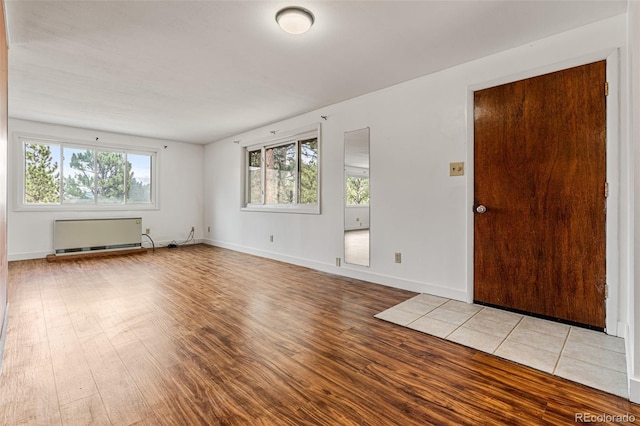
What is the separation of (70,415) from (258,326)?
1.24 meters

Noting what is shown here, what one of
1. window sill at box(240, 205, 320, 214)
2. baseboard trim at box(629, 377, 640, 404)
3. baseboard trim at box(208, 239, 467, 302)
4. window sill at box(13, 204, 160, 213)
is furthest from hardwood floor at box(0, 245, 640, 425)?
window sill at box(13, 204, 160, 213)

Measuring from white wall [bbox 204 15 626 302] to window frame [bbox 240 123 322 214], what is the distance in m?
0.13

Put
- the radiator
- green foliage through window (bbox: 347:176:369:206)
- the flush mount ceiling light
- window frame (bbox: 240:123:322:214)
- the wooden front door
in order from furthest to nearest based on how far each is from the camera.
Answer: the radiator → window frame (bbox: 240:123:322:214) → green foliage through window (bbox: 347:176:369:206) → the wooden front door → the flush mount ceiling light

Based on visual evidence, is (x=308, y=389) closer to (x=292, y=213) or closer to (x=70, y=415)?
(x=70, y=415)

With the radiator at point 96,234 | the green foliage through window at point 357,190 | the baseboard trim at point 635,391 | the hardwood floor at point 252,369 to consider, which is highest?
the green foliage through window at point 357,190

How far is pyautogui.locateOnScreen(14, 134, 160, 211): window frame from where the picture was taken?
16.4 ft

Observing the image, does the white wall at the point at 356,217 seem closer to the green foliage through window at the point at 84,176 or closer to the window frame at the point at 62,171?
the window frame at the point at 62,171

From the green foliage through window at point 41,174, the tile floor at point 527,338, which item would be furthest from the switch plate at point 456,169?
the green foliage through window at point 41,174

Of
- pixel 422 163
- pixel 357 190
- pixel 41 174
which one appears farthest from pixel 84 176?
pixel 422 163

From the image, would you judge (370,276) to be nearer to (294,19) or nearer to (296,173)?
(296,173)

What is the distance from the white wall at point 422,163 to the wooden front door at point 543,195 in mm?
127

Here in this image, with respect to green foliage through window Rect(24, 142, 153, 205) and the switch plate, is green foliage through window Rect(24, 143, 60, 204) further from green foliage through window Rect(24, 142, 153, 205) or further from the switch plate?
the switch plate

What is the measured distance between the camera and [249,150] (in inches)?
237

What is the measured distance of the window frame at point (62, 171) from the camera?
16.4 feet
